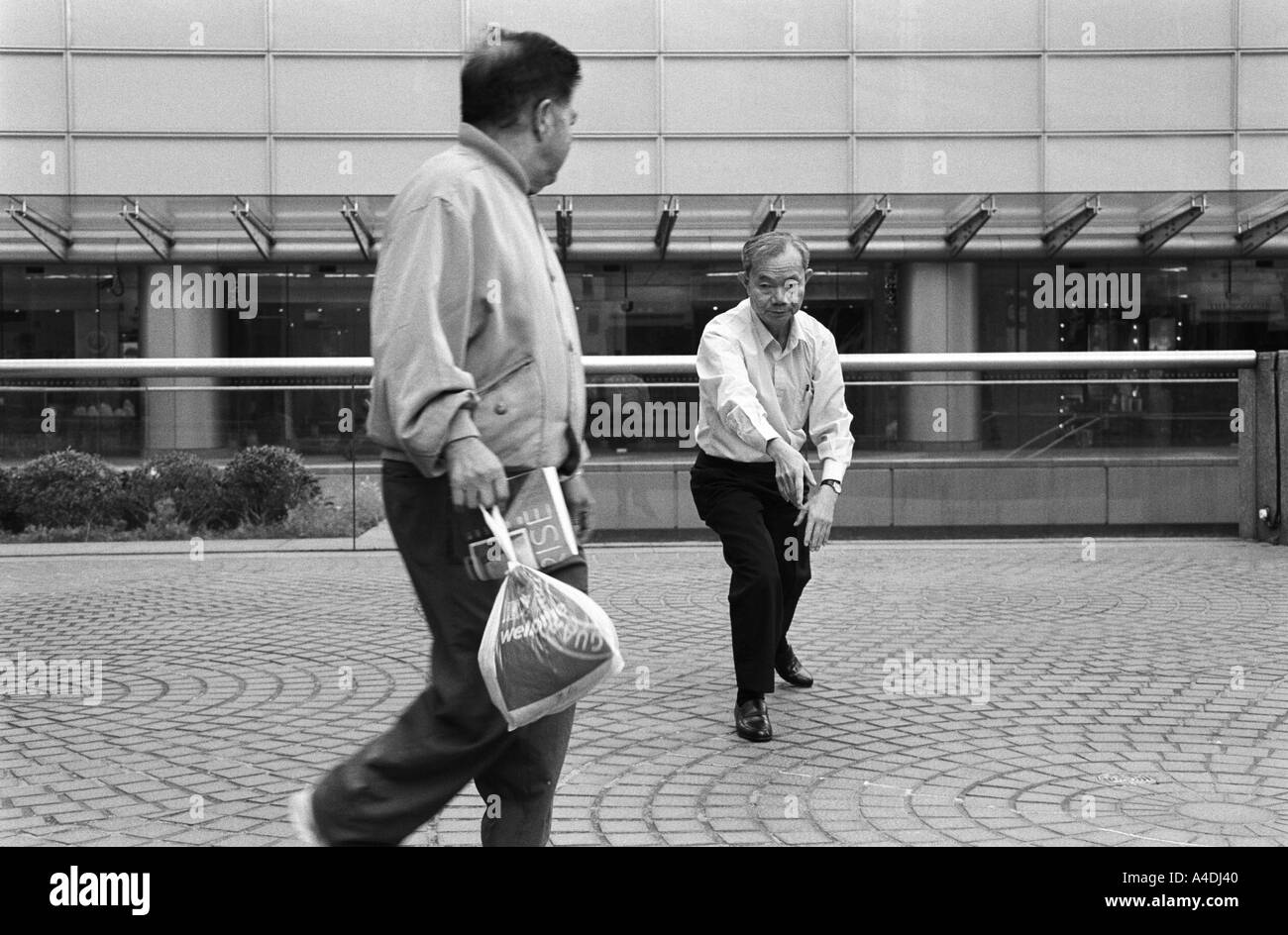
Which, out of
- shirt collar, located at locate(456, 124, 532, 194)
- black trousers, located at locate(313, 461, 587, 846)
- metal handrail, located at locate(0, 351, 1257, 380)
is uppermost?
shirt collar, located at locate(456, 124, 532, 194)

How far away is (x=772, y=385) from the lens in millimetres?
5391

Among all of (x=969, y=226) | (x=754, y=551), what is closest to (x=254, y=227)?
(x=969, y=226)

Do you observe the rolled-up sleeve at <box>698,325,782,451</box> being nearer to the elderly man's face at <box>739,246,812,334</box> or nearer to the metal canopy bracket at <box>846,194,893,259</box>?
the elderly man's face at <box>739,246,812,334</box>

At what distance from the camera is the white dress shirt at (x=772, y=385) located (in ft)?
17.3

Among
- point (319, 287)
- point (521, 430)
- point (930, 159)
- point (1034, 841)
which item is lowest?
point (1034, 841)

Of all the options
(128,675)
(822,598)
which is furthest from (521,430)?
(822,598)

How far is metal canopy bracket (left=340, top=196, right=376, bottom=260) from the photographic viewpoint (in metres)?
20.4

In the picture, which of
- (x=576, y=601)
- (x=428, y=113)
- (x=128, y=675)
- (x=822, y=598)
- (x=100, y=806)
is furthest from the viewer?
Answer: (x=428, y=113)

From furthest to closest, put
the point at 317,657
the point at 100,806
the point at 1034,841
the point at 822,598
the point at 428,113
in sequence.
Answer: the point at 428,113
the point at 822,598
the point at 317,657
the point at 100,806
the point at 1034,841

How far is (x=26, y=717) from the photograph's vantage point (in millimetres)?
5469

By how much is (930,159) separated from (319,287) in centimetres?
1033

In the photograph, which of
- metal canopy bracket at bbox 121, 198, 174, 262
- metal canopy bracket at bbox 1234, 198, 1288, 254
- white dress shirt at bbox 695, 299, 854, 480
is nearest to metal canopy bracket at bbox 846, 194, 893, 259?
metal canopy bracket at bbox 1234, 198, 1288, 254

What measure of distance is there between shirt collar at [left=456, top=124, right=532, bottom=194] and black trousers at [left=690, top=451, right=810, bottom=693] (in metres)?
2.45

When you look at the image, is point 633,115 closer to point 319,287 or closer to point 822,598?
point 319,287
